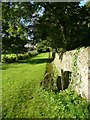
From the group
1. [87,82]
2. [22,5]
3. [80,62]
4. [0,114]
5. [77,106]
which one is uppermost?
[22,5]

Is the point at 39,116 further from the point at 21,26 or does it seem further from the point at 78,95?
the point at 21,26

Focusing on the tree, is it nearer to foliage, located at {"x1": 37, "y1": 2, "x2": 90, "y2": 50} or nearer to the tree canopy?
the tree canopy

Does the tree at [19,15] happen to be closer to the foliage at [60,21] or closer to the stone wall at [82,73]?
the foliage at [60,21]

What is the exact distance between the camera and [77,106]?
7969 mm

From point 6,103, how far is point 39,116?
2519 millimetres

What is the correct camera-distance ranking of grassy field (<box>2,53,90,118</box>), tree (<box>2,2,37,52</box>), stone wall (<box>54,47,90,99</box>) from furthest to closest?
tree (<box>2,2,37,52</box>)
stone wall (<box>54,47,90,99</box>)
grassy field (<box>2,53,90,118</box>)

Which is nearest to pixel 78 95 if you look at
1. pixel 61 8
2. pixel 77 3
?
pixel 61 8

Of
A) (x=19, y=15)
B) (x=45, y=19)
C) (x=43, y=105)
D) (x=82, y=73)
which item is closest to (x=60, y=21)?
(x=45, y=19)

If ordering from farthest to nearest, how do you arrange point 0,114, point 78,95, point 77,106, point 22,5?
1. point 22,5
2. point 78,95
3. point 0,114
4. point 77,106

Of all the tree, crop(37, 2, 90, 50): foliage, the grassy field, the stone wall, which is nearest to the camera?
the grassy field

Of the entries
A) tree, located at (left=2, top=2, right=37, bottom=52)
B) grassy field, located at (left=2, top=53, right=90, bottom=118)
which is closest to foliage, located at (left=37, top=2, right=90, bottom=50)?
Answer: tree, located at (left=2, top=2, right=37, bottom=52)

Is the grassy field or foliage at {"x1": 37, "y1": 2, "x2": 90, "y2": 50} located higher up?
foliage at {"x1": 37, "y1": 2, "x2": 90, "y2": 50}

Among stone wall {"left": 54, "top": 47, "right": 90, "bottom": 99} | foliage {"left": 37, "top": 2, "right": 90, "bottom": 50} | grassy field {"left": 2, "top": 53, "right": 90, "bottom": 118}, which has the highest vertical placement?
foliage {"left": 37, "top": 2, "right": 90, "bottom": 50}

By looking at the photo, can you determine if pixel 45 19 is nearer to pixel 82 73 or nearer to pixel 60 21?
pixel 60 21
